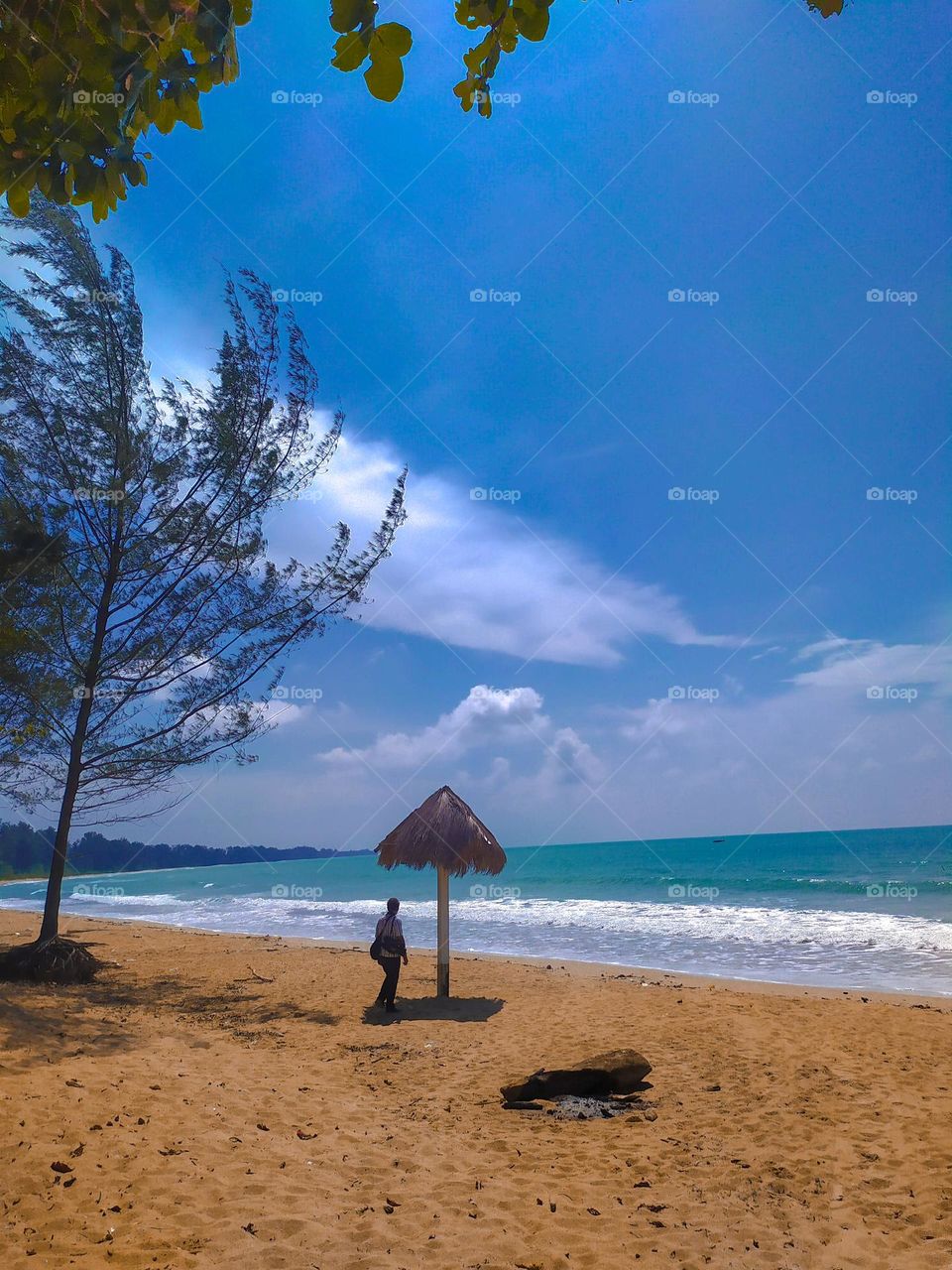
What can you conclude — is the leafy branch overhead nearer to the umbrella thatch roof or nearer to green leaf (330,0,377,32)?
green leaf (330,0,377,32)

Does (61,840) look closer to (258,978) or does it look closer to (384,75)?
(258,978)

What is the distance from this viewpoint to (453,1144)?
17.8 feet

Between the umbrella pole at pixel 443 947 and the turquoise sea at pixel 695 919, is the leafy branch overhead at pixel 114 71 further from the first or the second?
the turquoise sea at pixel 695 919

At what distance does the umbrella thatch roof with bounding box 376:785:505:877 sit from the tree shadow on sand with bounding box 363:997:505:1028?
1.86 meters

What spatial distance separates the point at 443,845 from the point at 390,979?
1953 millimetres

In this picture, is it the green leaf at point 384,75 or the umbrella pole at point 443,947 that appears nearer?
the green leaf at point 384,75

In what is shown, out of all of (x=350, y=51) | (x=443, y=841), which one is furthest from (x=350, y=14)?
Result: (x=443, y=841)

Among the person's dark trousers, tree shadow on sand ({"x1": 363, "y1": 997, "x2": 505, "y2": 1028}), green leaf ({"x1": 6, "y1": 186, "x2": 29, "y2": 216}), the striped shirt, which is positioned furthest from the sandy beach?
green leaf ({"x1": 6, "y1": 186, "x2": 29, "y2": 216})

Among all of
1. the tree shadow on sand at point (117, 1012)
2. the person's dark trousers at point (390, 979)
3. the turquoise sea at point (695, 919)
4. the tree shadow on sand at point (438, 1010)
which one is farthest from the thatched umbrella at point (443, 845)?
the turquoise sea at point (695, 919)

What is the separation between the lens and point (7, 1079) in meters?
5.44

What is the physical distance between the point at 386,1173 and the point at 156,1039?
390 cm

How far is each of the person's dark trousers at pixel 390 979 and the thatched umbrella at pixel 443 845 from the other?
3.12ft

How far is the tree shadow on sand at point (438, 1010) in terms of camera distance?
33.0ft

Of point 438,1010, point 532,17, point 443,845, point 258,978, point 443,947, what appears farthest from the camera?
point 258,978
